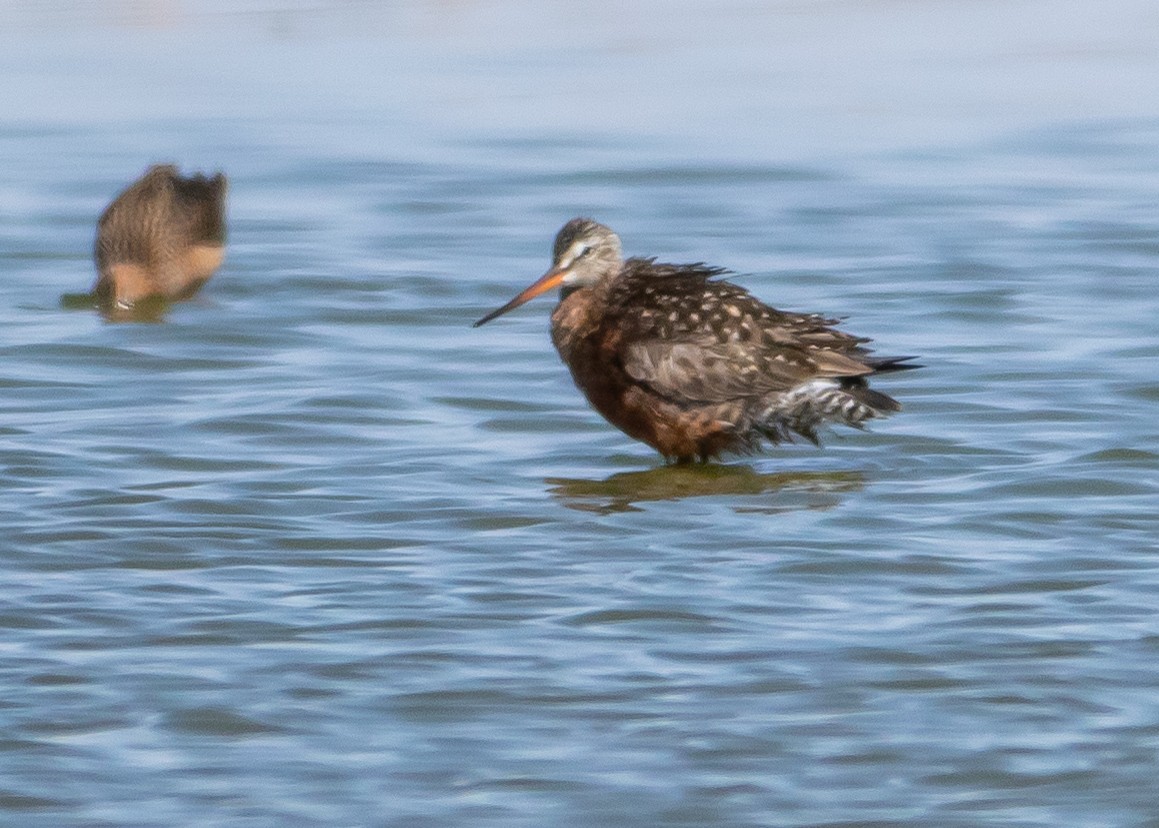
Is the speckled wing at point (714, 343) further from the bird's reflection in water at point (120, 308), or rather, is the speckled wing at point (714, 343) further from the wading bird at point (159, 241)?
the wading bird at point (159, 241)

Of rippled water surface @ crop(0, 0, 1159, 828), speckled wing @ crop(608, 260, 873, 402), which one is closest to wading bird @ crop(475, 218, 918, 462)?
speckled wing @ crop(608, 260, 873, 402)

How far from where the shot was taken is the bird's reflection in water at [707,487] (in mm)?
8133

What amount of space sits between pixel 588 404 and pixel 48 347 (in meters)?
2.39

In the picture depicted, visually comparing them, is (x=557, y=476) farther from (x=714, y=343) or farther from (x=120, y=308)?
(x=120, y=308)

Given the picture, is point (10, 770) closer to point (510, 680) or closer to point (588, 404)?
point (510, 680)

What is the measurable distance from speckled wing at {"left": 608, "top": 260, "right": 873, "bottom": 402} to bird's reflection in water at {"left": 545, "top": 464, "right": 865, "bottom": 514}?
0.99 feet

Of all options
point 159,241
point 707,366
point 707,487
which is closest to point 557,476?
point 707,487

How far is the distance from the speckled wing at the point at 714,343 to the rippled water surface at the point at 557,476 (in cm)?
32

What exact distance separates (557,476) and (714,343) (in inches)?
35.3

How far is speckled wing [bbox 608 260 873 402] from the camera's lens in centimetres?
891

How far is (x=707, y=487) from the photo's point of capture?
853 centimetres

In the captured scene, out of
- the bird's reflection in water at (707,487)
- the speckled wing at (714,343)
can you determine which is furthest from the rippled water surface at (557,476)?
the speckled wing at (714,343)

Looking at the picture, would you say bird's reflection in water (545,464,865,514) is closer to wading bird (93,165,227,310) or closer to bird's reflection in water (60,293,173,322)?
bird's reflection in water (60,293,173,322)

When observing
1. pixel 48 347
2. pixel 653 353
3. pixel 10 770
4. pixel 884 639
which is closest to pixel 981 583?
pixel 884 639
